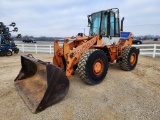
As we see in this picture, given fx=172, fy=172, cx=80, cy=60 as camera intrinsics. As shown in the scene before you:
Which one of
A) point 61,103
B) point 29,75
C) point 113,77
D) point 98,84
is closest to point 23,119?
point 61,103

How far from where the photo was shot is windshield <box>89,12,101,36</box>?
7004 mm

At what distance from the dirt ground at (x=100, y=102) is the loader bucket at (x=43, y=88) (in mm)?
151

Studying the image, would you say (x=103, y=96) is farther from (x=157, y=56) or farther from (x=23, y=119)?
(x=157, y=56)

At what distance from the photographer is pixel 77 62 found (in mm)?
5430

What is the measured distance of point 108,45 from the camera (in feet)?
22.2

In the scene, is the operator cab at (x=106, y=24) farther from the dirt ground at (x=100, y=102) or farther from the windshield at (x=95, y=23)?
the dirt ground at (x=100, y=102)

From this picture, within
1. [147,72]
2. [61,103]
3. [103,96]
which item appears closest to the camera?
[61,103]

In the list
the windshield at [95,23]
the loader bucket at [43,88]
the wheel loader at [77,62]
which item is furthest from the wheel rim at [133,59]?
the loader bucket at [43,88]

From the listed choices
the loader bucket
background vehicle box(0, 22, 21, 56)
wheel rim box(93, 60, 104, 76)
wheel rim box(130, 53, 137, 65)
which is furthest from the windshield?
background vehicle box(0, 22, 21, 56)

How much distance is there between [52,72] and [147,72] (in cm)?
504

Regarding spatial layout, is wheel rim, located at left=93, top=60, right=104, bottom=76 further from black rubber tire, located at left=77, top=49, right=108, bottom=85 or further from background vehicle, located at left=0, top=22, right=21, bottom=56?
background vehicle, located at left=0, top=22, right=21, bottom=56

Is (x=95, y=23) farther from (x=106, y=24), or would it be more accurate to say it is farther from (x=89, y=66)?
(x=89, y=66)

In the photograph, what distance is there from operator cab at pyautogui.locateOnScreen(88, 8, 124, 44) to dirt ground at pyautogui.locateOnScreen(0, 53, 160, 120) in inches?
69.6

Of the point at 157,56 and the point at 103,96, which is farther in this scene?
the point at 157,56
